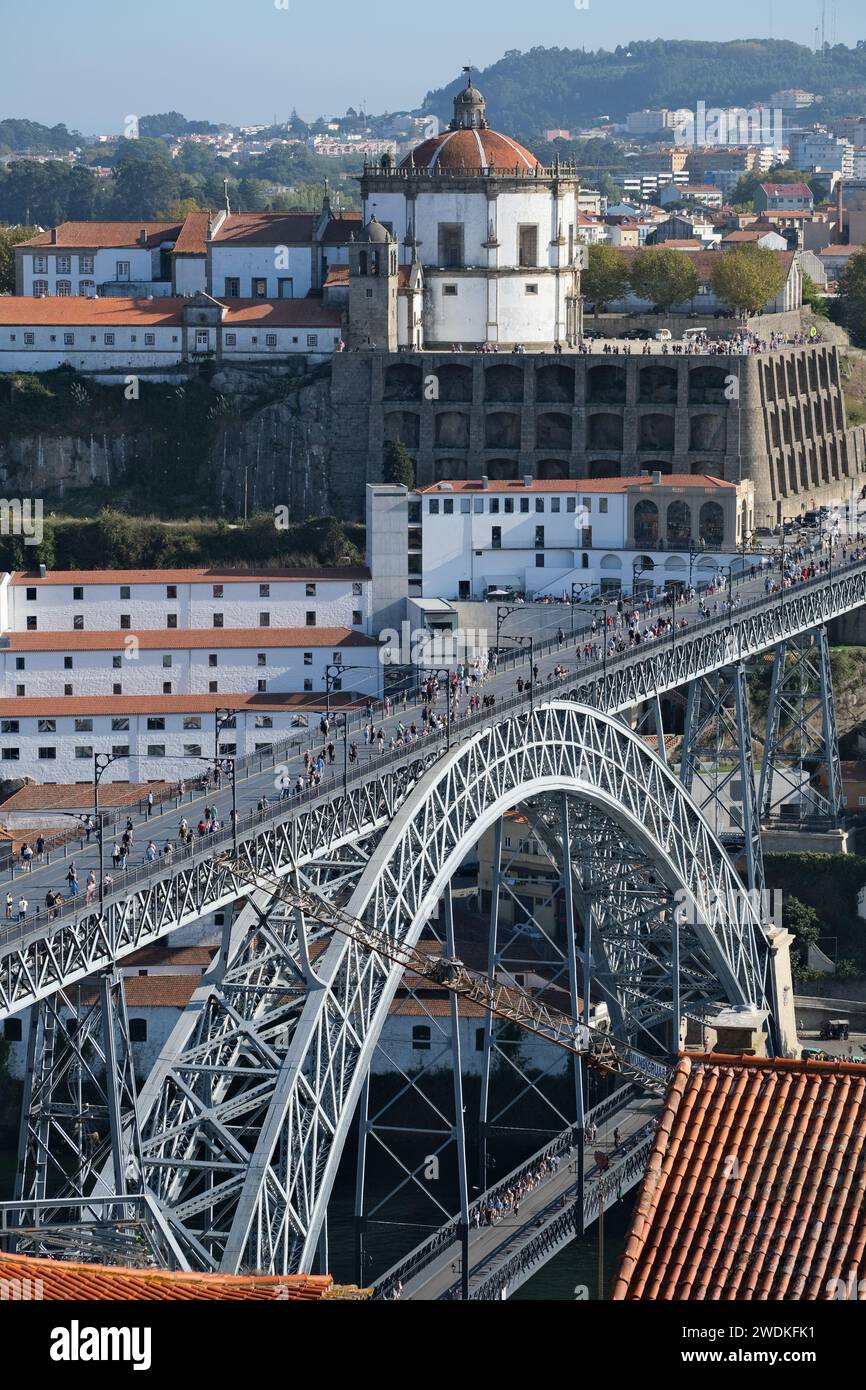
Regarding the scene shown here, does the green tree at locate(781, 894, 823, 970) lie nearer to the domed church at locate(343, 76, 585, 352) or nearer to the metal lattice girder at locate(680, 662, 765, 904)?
the metal lattice girder at locate(680, 662, 765, 904)

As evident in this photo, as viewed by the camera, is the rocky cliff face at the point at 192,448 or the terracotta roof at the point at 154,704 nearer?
the terracotta roof at the point at 154,704

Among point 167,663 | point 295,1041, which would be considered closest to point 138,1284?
point 295,1041

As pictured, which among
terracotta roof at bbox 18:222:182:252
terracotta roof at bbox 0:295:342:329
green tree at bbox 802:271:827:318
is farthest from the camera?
green tree at bbox 802:271:827:318

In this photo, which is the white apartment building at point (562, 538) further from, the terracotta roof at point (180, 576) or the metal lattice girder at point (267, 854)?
the metal lattice girder at point (267, 854)

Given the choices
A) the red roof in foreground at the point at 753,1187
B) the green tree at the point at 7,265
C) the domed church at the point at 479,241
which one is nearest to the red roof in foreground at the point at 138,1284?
the red roof in foreground at the point at 753,1187

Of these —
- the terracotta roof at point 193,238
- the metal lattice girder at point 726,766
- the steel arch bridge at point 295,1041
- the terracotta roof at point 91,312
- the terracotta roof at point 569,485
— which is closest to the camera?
the steel arch bridge at point 295,1041

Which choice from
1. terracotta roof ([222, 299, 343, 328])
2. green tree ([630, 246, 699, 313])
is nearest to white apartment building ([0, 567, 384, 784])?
terracotta roof ([222, 299, 343, 328])
